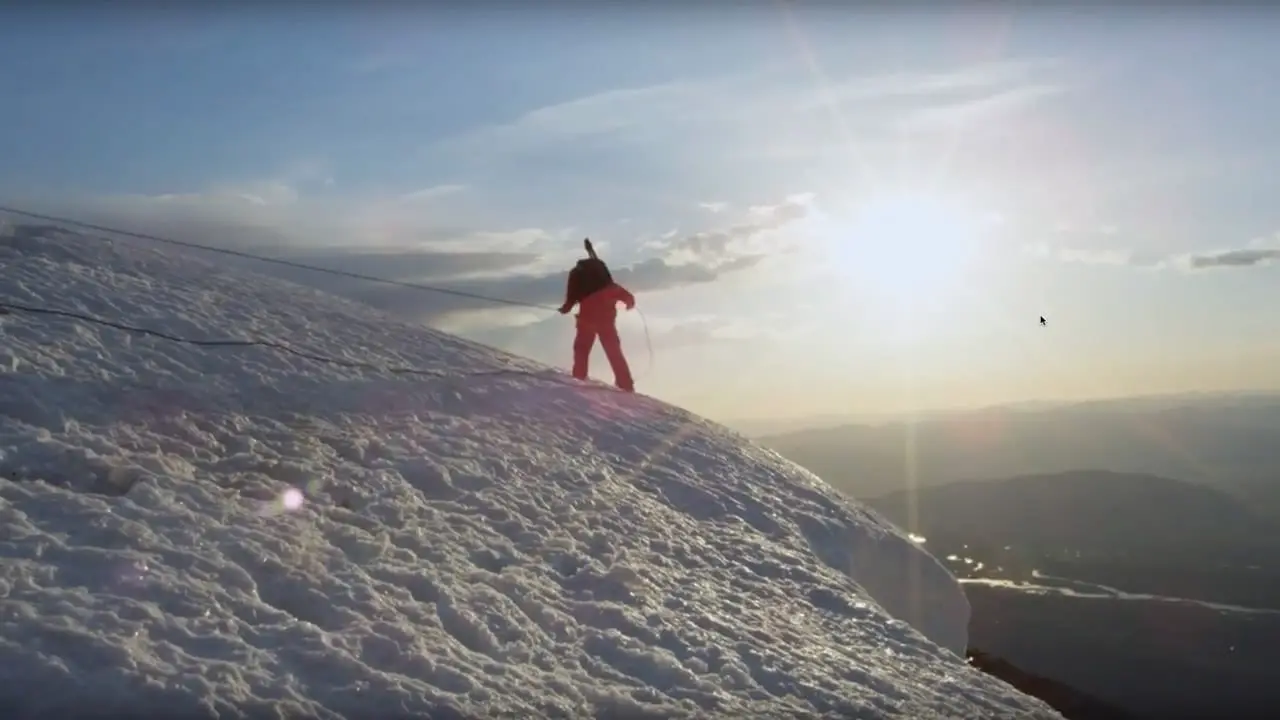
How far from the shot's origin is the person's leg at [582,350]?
1489cm

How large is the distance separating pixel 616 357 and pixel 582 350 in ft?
1.84

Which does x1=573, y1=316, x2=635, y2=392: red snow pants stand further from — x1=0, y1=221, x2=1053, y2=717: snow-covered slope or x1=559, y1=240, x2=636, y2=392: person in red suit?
x1=0, y1=221, x2=1053, y2=717: snow-covered slope

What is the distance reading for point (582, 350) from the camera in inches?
593

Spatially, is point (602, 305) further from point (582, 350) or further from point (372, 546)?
point (372, 546)

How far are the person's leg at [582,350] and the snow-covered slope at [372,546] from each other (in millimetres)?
2428

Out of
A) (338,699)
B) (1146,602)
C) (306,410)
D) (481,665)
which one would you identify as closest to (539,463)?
(306,410)

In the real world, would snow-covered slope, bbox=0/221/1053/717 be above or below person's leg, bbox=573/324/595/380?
below

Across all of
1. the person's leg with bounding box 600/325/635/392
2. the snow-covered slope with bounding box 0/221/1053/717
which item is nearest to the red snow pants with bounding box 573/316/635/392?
the person's leg with bounding box 600/325/635/392

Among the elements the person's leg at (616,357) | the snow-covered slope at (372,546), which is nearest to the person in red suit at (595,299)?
the person's leg at (616,357)

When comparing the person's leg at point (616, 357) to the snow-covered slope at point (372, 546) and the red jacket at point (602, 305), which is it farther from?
the snow-covered slope at point (372, 546)

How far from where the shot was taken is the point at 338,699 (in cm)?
493

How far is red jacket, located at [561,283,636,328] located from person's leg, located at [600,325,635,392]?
0.60ft

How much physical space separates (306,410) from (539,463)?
2.38 meters

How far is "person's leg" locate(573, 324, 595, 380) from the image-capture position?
48.9 ft
